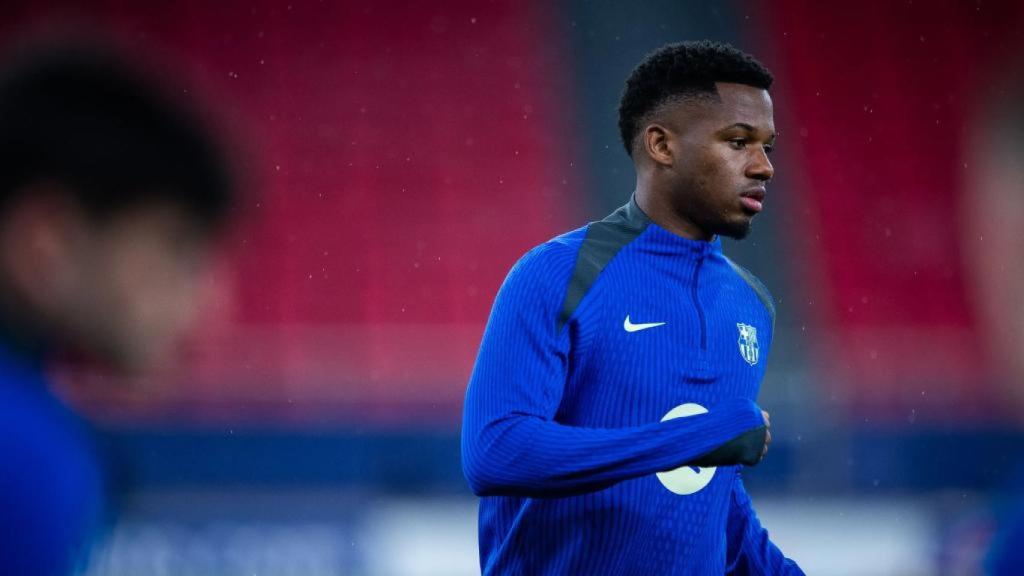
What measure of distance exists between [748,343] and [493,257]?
723cm

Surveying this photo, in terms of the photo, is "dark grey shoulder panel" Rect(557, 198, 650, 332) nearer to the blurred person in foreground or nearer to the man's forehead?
the man's forehead

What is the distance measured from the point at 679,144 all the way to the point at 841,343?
6.64 metres

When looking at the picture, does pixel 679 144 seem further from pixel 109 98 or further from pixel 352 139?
pixel 352 139

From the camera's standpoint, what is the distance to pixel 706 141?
2818mm

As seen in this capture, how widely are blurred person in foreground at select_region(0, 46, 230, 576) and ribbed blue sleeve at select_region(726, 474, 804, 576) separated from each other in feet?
6.15

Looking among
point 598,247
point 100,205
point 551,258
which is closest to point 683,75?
point 598,247

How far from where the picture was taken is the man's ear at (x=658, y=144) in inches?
113

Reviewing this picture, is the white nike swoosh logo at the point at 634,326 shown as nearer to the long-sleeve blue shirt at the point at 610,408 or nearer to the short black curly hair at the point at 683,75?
the long-sleeve blue shirt at the point at 610,408

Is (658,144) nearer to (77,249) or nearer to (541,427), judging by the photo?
(541,427)

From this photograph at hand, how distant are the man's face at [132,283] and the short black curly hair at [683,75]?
1.77m

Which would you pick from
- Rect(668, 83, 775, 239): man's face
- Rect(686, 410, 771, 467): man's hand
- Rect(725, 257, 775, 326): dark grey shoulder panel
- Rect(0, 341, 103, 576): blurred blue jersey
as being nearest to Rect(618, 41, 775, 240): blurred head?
Rect(668, 83, 775, 239): man's face

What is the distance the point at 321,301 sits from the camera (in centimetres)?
978

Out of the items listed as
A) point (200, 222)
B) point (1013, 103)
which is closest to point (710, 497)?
point (200, 222)

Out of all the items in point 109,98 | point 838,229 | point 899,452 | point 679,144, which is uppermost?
point 838,229
